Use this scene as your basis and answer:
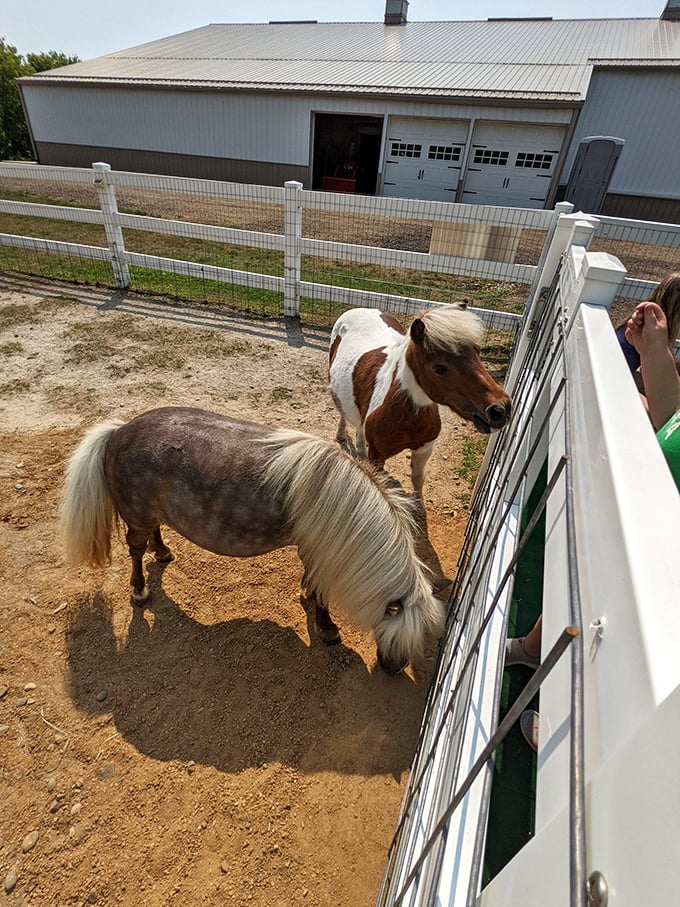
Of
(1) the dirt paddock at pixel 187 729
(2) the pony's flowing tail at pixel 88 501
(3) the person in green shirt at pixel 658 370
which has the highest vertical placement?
(3) the person in green shirt at pixel 658 370

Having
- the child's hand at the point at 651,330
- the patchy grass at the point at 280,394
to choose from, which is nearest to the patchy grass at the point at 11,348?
the patchy grass at the point at 280,394

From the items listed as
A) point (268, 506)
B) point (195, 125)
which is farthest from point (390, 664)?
point (195, 125)

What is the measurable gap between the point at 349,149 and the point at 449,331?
23.5 meters

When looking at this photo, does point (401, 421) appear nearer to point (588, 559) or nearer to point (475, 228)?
point (588, 559)

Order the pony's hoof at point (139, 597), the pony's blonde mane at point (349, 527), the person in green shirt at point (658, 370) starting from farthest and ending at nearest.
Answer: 1. the pony's hoof at point (139, 597)
2. the pony's blonde mane at point (349, 527)
3. the person in green shirt at point (658, 370)

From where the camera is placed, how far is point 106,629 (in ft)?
8.70

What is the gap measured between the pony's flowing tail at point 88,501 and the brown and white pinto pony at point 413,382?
66.5 inches

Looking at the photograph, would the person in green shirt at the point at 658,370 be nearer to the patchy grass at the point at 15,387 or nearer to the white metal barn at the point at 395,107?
the patchy grass at the point at 15,387

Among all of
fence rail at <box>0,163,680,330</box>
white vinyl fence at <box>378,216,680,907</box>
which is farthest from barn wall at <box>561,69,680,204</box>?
white vinyl fence at <box>378,216,680,907</box>

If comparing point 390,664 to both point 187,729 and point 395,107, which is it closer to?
point 187,729

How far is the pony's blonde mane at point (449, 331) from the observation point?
2615 millimetres

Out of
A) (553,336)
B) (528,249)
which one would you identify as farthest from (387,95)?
(553,336)

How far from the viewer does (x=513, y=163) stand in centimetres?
1489

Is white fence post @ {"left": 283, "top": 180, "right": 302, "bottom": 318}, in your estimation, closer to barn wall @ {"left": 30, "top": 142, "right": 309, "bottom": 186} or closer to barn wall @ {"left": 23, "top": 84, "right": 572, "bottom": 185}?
barn wall @ {"left": 23, "top": 84, "right": 572, "bottom": 185}
